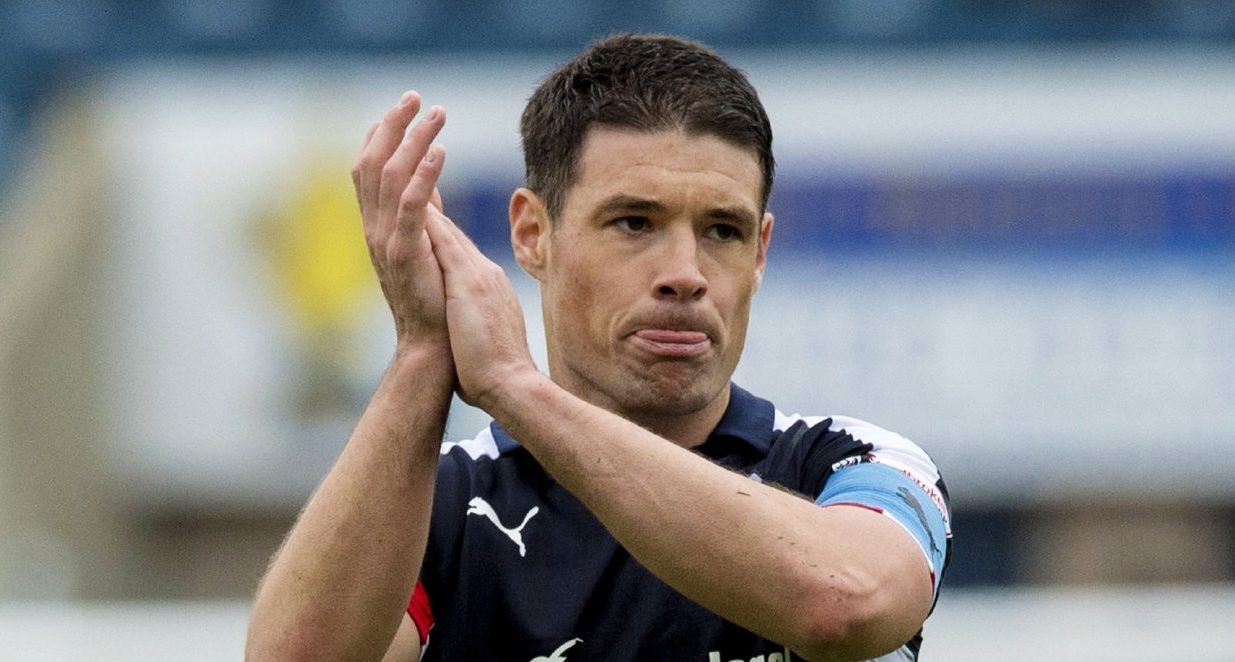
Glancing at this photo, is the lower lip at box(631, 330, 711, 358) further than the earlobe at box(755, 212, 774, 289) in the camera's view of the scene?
No

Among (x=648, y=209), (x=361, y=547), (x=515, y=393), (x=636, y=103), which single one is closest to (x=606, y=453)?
(x=515, y=393)

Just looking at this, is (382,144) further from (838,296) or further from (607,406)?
(838,296)

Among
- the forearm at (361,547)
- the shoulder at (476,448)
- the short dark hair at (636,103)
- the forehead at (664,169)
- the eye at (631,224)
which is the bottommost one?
the forearm at (361,547)

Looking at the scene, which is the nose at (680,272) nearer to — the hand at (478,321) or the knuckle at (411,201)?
the hand at (478,321)

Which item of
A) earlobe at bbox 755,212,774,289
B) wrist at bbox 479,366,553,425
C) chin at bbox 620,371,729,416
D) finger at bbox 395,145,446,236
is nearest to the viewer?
wrist at bbox 479,366,553,425

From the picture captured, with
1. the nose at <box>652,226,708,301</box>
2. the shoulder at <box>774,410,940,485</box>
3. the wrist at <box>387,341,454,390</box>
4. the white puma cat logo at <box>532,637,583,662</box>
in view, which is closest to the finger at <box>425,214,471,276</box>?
the wrist at <box>387,341,454,390</box>

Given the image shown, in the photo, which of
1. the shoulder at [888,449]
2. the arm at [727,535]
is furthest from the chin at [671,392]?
the arm at [727,535]

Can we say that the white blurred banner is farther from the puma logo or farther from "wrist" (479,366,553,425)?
"wrist" (479,366,553,425)

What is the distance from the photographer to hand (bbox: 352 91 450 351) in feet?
11.1

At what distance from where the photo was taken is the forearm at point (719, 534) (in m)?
3.14

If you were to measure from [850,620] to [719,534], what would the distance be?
9.7 inches

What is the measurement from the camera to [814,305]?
1078 centimetres

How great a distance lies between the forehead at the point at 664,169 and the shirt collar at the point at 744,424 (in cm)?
40

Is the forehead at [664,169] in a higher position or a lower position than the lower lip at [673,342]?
higher
